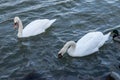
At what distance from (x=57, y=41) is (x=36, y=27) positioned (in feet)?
4.50

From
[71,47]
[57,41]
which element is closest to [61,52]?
[71,47]

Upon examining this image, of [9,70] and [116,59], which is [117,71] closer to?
[116,59]

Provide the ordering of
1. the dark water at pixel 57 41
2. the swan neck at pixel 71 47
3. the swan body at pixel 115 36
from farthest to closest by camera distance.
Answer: the swan body at pixel 115 36
the swan neck at pixel 71 47
the dark water at pixel 57 41

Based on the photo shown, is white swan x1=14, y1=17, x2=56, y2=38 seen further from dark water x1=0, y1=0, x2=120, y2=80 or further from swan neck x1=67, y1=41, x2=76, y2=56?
swan neck x1=67, y1=41, x2=76, y2=56

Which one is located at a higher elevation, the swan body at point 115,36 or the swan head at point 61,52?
the swan head at point 61,52

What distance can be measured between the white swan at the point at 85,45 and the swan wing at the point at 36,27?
1755 mm

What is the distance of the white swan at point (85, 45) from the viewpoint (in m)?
12.1

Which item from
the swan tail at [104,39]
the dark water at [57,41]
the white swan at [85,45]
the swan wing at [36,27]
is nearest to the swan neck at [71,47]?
the white swan at [85,45]

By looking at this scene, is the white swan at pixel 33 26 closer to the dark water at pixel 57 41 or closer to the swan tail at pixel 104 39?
the dark water at pixel 57 41

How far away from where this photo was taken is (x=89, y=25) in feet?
45.9

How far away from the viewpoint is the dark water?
11.2 m

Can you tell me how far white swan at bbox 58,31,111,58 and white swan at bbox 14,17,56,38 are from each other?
176 centimetres

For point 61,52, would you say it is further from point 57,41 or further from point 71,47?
point 57,41

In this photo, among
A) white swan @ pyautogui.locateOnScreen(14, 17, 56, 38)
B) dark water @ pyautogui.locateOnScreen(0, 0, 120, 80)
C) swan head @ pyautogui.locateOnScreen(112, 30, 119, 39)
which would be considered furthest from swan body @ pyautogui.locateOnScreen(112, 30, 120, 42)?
white swan @ pyautogui.locateOnScreen(14, 17, 56, 38)
